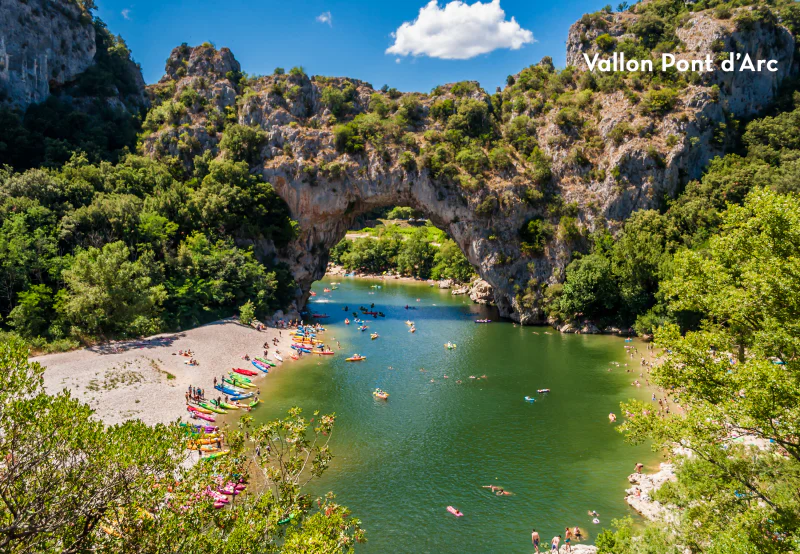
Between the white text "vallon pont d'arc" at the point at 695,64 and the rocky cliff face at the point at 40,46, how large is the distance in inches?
3042

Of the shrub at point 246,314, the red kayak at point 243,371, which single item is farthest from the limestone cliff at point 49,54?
the red kayak at point 243,371

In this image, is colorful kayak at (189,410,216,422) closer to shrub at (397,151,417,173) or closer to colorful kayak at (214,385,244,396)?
colorful kayak at (214,385,244,396)

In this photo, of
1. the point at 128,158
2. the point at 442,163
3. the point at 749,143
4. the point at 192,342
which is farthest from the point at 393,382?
the point at 749,143

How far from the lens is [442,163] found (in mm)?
62094

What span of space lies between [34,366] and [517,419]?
29006 millimetres

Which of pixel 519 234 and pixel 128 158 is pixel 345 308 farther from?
pixel 128 158

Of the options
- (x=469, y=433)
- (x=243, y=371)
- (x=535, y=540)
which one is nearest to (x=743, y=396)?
(x=535, y=540)

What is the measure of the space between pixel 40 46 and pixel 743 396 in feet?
276

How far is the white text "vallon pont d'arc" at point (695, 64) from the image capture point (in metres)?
58.4

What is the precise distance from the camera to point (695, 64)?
59.4 metres

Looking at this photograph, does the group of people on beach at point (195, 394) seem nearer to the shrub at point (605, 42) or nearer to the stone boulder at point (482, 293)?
the stone boulder at point (482, 293)

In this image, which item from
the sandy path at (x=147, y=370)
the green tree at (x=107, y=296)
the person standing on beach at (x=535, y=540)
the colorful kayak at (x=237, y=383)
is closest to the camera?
the person standing on beach at (x=535, y=540)

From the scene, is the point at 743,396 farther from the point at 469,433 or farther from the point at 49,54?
the point at 49,54

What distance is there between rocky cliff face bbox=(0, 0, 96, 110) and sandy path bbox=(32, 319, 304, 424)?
43889 millimetres
